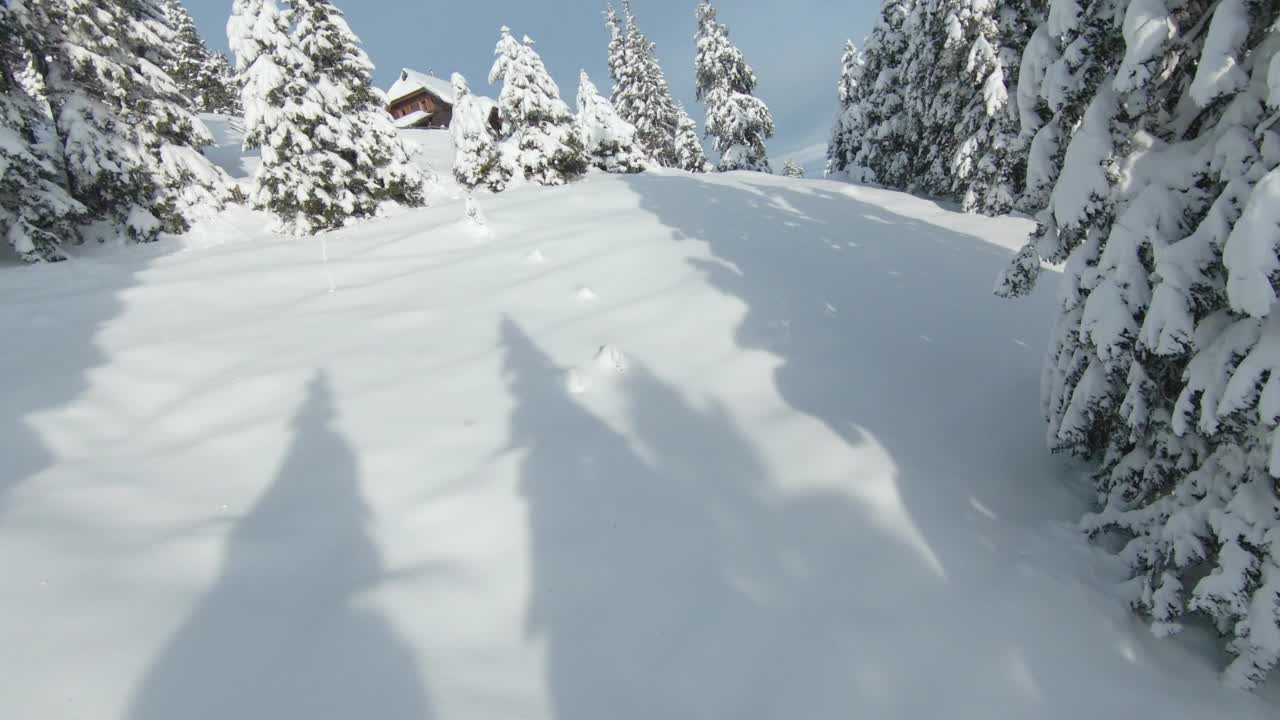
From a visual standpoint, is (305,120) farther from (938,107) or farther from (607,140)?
(938,107)

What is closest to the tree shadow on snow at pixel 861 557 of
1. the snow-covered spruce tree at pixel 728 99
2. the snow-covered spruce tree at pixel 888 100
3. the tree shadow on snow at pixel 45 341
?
the tree shadow on snow at pixel 45 341

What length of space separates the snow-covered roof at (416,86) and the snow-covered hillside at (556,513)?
150ft

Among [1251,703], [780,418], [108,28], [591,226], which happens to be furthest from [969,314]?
[108,28]

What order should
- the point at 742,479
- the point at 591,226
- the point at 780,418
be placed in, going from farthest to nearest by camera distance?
the point at 591,226 → the point at 780,418 → the point at 742,479

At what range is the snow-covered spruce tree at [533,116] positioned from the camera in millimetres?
19438

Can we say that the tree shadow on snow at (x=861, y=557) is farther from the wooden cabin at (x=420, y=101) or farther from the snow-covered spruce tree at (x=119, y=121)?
the wooden cabin at (x=420, y=101)

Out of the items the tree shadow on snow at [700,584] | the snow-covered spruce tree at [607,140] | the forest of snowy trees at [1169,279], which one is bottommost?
the tree shadow on snow at [700,584]

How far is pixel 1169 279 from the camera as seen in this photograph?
9.44ft

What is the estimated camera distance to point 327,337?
7227 mm

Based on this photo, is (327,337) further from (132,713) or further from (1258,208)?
(1258,208)

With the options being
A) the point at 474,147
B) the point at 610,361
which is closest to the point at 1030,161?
the point at 610,361

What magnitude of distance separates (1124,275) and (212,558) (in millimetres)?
6082

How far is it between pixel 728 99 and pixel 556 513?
98.9ft

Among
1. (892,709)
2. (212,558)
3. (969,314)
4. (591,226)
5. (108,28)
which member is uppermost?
(108,28)
